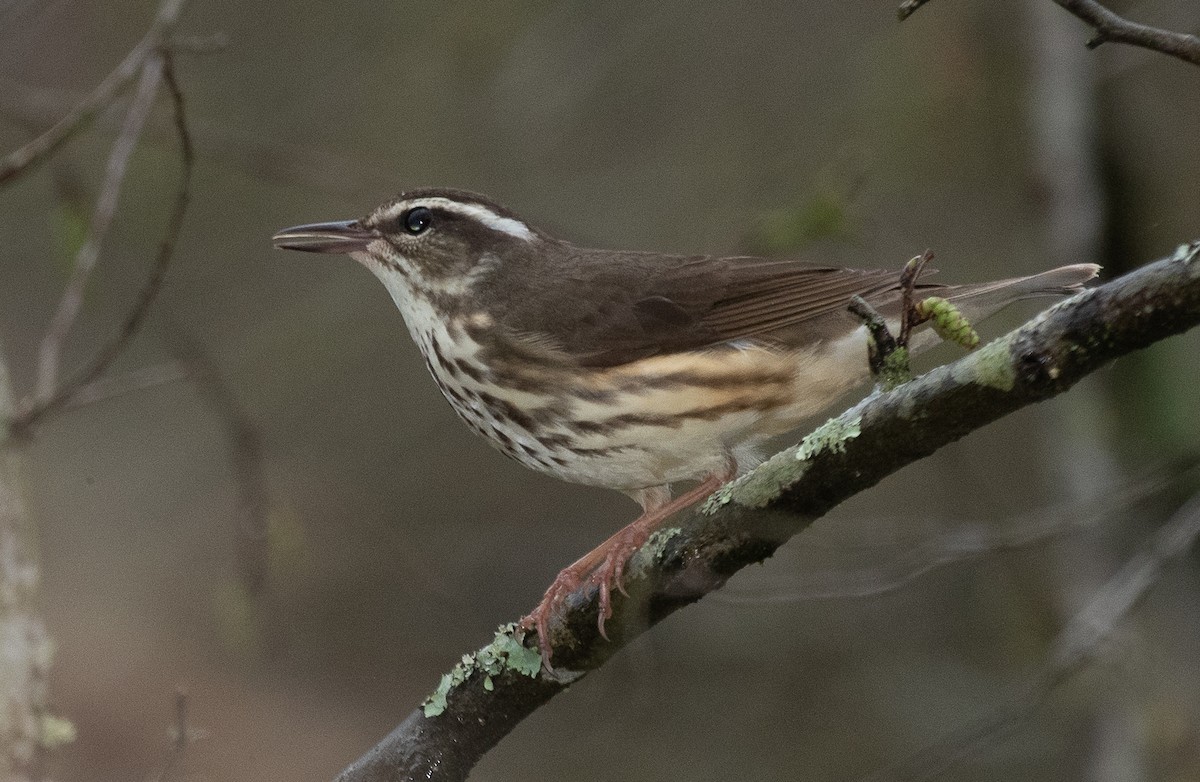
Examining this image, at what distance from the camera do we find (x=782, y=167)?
8281 millimetres

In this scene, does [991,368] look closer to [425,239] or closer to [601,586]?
[601,586]

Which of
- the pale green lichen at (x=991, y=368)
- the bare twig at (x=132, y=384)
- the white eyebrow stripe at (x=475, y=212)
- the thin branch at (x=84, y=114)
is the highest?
the thin branch at (x=84, y=114)

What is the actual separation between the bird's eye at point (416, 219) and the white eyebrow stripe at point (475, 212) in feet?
0.06

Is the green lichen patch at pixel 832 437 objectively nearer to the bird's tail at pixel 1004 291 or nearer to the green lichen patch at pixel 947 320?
the green lichen patch at pixel 947 320

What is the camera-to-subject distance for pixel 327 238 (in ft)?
17.7

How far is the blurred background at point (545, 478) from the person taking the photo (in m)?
6.81

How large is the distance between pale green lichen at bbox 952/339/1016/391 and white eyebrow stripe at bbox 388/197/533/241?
276 cm

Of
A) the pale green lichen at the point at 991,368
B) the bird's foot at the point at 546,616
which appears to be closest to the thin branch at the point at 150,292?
the bird's foot at the point at 546,616

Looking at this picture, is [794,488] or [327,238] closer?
[794,488]

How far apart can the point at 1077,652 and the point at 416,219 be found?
2.92m

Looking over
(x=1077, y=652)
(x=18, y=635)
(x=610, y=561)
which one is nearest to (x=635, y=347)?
(x=610, y=561)

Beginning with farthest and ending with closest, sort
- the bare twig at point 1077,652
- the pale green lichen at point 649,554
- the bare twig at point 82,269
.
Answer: the bare twig at point 1077,652
the bare twig at point 82,269
the pale green lichen at point 649,554

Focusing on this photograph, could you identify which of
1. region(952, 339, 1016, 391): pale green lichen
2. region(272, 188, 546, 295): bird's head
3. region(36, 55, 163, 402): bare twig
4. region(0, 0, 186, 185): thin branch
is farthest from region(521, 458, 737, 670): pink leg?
region(0, 0, 186, 185): thin branch

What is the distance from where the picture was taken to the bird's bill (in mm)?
5352
